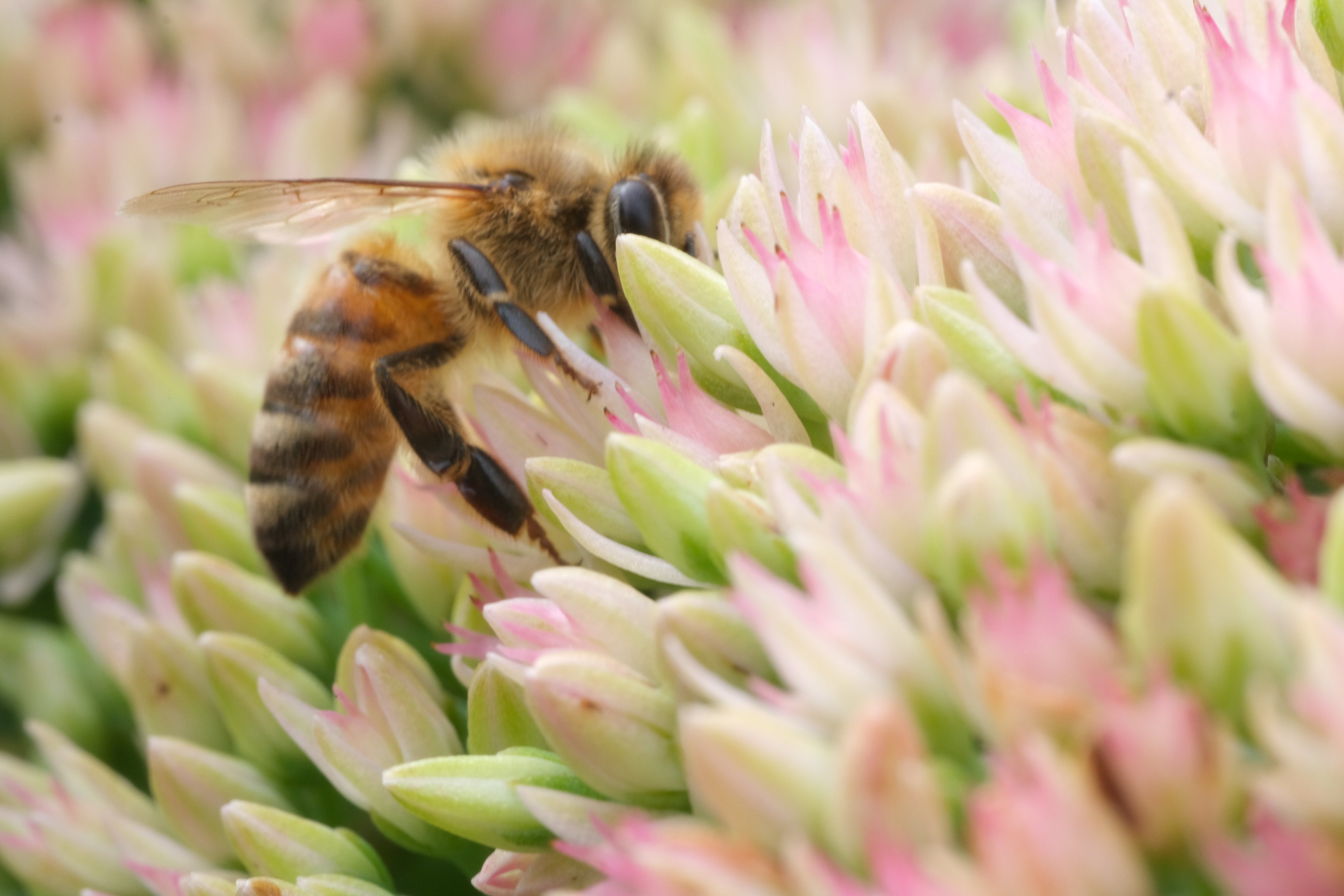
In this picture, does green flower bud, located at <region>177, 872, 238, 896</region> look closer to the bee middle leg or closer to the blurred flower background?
the blurred flower background

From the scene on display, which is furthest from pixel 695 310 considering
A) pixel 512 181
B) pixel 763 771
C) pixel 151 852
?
pixel 151 852

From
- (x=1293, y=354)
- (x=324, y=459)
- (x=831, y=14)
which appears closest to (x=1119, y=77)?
(x=1293, y=354)

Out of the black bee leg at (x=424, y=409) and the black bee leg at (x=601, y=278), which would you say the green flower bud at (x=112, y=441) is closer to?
the black bee leg at (x=424, y=409)

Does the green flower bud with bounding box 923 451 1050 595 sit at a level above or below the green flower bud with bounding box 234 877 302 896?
above

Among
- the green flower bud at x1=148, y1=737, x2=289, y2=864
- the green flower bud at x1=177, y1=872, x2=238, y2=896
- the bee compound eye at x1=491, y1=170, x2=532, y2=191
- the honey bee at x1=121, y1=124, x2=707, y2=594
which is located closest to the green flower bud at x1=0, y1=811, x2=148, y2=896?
the green flower bud at x1=148, y1=737, x2=289, y2=864

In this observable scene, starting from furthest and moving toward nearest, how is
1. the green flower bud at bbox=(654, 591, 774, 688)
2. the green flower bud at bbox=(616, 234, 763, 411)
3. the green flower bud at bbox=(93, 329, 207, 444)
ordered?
the green flower bud at bbox=(93, 329, 207, 444) → the green flower bud at bbox=(616, 234, 763, 411) → the green flower bud at bbox=(654, 591, 774, 688)

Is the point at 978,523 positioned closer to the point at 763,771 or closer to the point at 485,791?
the point at 763,771

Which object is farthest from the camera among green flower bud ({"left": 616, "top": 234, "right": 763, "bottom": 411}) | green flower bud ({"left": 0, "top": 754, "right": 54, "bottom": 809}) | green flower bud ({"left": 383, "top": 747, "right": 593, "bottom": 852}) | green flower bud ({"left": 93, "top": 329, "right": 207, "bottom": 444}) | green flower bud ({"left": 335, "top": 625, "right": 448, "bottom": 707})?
green flower bud ({"left": 93, "top": 329, "right": 207, "bottom": 444})
